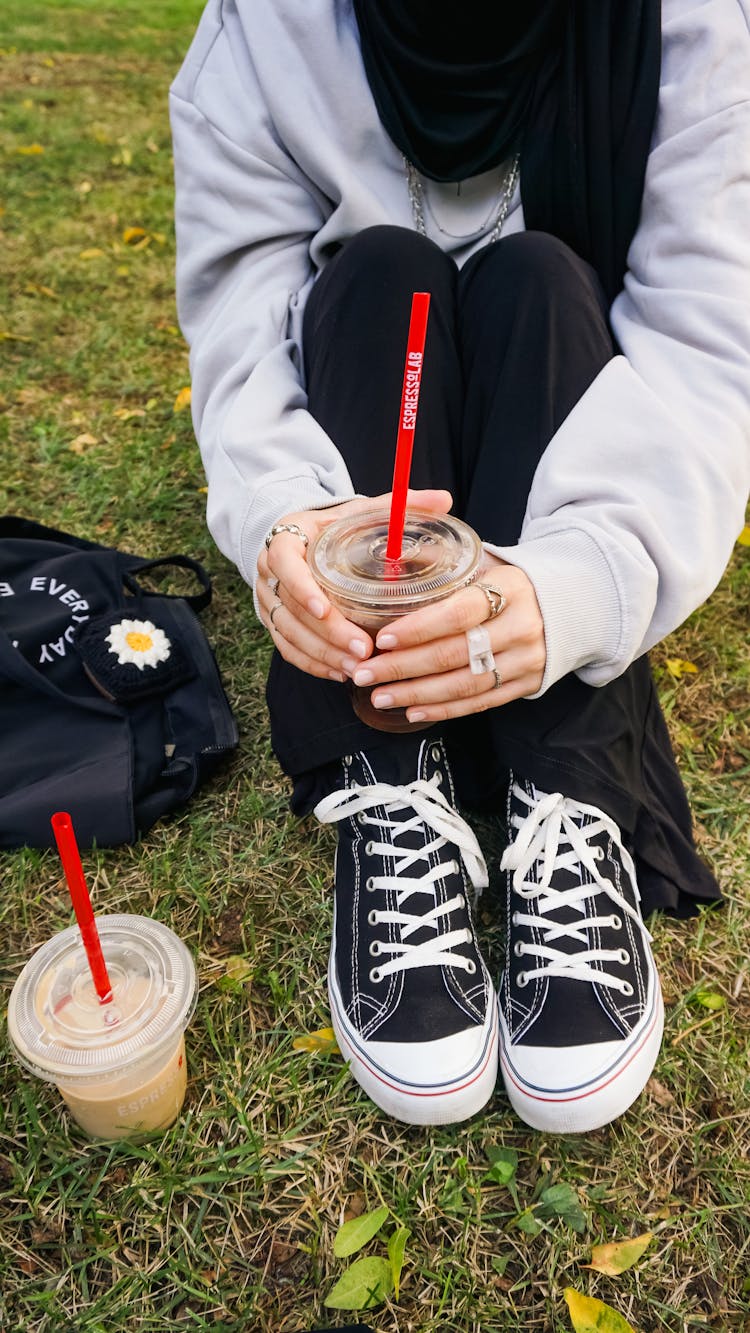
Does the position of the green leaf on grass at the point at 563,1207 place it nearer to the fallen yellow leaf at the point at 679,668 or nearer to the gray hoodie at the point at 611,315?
the gray hoodie at the point at 611,315

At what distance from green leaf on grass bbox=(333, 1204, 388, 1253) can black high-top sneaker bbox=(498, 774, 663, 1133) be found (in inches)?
9.7

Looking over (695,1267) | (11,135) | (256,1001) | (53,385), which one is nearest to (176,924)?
(256,1001)

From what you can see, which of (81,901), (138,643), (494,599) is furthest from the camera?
(138,643)

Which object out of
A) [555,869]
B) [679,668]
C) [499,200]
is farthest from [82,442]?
[555,869]

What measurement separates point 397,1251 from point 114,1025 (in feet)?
1.54

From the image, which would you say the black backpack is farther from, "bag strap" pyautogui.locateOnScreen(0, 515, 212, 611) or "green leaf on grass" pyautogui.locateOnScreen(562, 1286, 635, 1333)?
"green leaf on grass" pyautogui.locateOnScreen(562, 1286, 635, 1333)

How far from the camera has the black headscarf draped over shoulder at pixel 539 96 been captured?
5.15 ft

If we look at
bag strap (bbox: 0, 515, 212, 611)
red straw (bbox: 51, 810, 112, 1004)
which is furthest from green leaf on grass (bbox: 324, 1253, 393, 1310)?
bag strap (bbox: 0, 515, 212, 611)

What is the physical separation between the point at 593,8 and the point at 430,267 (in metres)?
0.46

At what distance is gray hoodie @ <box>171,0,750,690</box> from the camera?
1.41 metres

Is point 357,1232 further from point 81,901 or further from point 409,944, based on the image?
point 81,901

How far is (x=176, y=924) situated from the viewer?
169cm

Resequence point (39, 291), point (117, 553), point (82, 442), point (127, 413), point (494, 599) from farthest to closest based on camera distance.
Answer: point (39, 291), point (127, 413), point (82, 442), point (117, 553), point (494, 599)

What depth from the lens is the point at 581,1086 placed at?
52.7 inches
